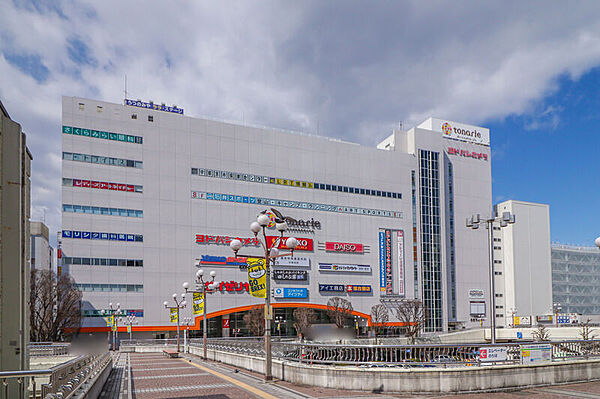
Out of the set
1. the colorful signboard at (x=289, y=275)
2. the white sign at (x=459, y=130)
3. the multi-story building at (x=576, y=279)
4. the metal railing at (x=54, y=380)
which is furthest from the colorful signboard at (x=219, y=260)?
the multi-story building at (x=576, y=279)

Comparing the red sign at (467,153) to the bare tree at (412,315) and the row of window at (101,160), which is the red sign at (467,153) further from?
the row of window at (101,160)

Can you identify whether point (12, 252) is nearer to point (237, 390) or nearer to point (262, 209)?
point (237, 390)

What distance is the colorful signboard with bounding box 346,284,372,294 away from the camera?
86.9m

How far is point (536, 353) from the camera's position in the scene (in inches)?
728

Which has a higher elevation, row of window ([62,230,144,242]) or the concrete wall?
row of window ([62,230,144,242])

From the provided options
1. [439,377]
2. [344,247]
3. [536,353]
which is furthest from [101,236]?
[536,353]

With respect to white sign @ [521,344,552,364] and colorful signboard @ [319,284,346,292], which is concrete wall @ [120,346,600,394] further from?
colorful signboard @ [319,284,346,292]

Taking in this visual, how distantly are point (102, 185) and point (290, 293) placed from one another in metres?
34.3

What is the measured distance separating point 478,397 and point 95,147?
67.0 m

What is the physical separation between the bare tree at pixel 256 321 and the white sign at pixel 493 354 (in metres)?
58.3

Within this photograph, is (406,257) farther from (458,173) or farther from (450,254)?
(458,173)

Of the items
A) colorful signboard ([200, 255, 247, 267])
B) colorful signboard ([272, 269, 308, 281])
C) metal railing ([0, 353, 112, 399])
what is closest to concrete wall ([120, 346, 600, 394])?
metal railing ([0, 353, 112, 399])

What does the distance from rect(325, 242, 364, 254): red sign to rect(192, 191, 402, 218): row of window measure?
5997mm

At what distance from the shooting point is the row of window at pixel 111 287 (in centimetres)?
6756
